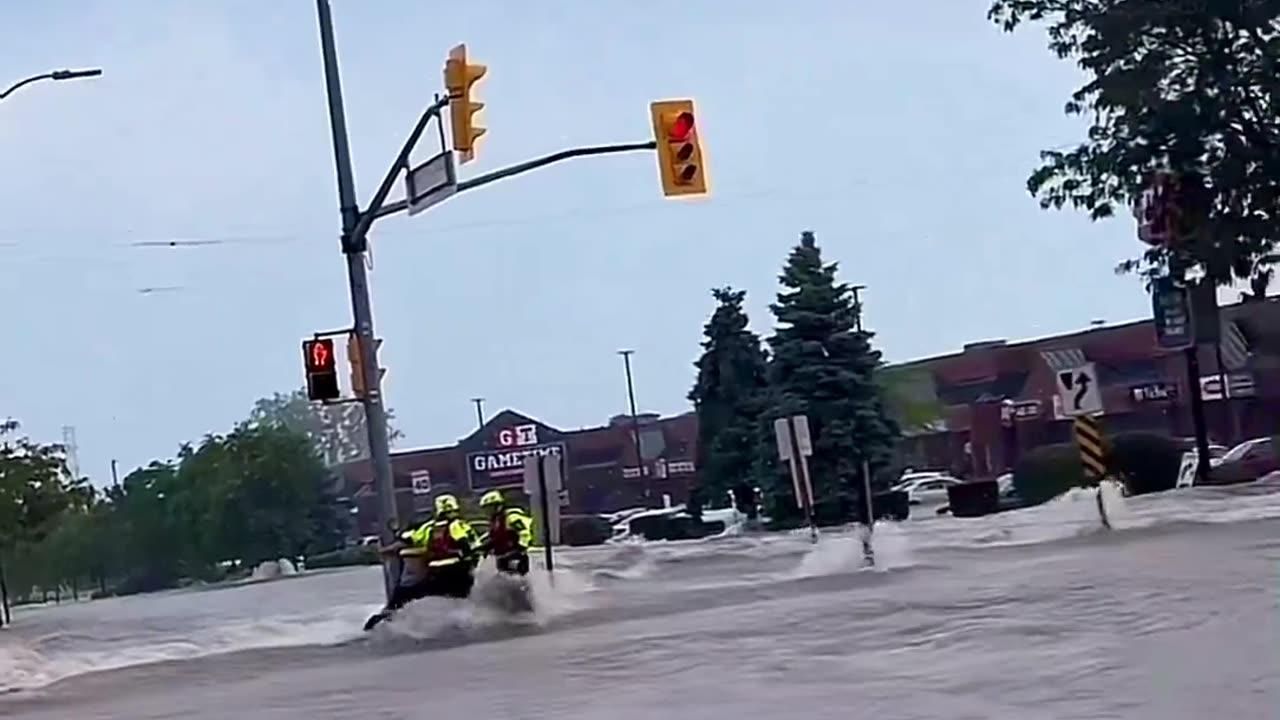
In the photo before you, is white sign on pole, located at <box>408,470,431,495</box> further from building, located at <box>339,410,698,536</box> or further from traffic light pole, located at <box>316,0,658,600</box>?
traffic light pole, located at <box>316,0,658,600</box>

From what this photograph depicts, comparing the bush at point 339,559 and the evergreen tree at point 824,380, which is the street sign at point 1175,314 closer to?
the evergreen tree at point 824,380

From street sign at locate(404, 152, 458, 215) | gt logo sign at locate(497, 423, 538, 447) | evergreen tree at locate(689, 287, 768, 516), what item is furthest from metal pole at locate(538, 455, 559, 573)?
gt logo sign at locate(497, 423, 538, 447)

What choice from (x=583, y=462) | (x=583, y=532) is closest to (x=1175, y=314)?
(x=583, y=532)

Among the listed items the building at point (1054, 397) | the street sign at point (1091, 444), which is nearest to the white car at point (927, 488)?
the building at point (1054, 397)

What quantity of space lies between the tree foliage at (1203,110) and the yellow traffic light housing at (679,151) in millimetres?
23096

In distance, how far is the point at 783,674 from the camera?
52.4ft

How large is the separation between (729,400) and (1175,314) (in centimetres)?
1843

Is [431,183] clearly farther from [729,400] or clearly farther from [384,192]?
[729,400]

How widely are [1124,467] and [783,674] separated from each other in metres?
37.7

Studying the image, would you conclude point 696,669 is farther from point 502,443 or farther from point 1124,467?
point 502,443

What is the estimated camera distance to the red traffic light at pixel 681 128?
24.3 metres

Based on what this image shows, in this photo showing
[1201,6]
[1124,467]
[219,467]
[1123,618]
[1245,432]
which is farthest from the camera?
[1245,432]

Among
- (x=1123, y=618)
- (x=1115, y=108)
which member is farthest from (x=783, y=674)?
(x=1115, y=108)

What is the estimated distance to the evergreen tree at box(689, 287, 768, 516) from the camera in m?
62.7
